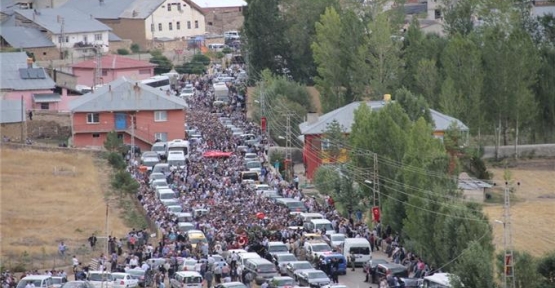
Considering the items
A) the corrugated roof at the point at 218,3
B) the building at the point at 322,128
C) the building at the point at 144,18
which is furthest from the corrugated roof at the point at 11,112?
the corrugated roof at the point at 218,3

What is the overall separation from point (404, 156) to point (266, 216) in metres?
Result: 4.36

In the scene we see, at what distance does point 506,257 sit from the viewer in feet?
130

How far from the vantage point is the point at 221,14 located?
11856 cm

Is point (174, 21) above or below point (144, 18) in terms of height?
below

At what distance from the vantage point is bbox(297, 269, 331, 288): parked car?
43.8m

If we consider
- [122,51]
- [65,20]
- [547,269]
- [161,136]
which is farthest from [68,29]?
[547,269]

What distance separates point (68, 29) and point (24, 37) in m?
2.70

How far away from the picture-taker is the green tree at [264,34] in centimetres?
8762

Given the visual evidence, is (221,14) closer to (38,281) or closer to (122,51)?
(122,51)

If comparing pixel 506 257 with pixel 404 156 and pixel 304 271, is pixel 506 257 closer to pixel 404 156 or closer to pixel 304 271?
pixel 304 271

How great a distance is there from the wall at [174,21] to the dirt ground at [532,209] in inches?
1628

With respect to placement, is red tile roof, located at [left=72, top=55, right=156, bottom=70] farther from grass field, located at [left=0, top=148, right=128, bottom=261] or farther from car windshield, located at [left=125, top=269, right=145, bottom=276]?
car windshield, located at [left=125, top=269, right=145, bottom=276]

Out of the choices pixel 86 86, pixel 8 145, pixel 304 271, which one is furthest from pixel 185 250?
pixel 86 86

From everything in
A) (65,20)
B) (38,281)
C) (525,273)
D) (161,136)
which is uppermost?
(65,20)
